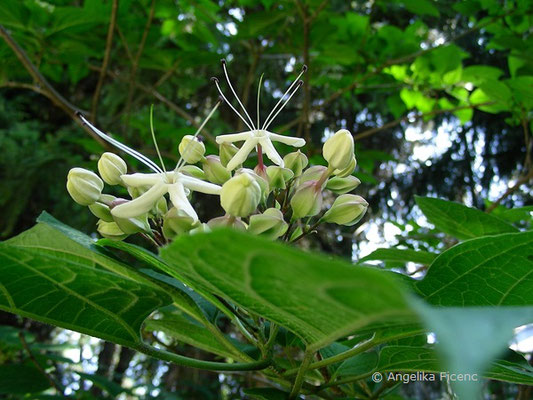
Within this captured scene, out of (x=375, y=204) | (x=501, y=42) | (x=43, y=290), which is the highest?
(x=375, y=204)

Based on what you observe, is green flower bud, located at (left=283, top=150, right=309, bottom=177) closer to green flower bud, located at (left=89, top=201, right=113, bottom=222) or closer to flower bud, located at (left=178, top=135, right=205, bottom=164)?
flower bud, located at (left=178, top=135, right=205, bottom=164)

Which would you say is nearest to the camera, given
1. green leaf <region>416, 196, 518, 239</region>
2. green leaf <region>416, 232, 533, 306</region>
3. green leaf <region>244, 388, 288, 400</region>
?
green leaf <region>416, 232, 533, 306</region>

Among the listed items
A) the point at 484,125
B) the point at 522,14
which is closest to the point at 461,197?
the point at 484,125

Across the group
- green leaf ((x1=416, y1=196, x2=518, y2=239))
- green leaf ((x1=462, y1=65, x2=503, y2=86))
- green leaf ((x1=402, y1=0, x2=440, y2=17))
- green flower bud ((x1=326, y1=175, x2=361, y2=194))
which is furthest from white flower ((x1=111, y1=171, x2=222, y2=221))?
green leaf ((x1=462, y1=65, x2=503, y2=86))

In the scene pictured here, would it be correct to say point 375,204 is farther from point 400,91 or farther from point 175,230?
point 175,230

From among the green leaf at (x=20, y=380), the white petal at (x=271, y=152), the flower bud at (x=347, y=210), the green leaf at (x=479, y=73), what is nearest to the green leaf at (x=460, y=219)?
the flower bud at (x=347, y=210)

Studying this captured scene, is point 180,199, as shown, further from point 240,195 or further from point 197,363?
point 197,363
